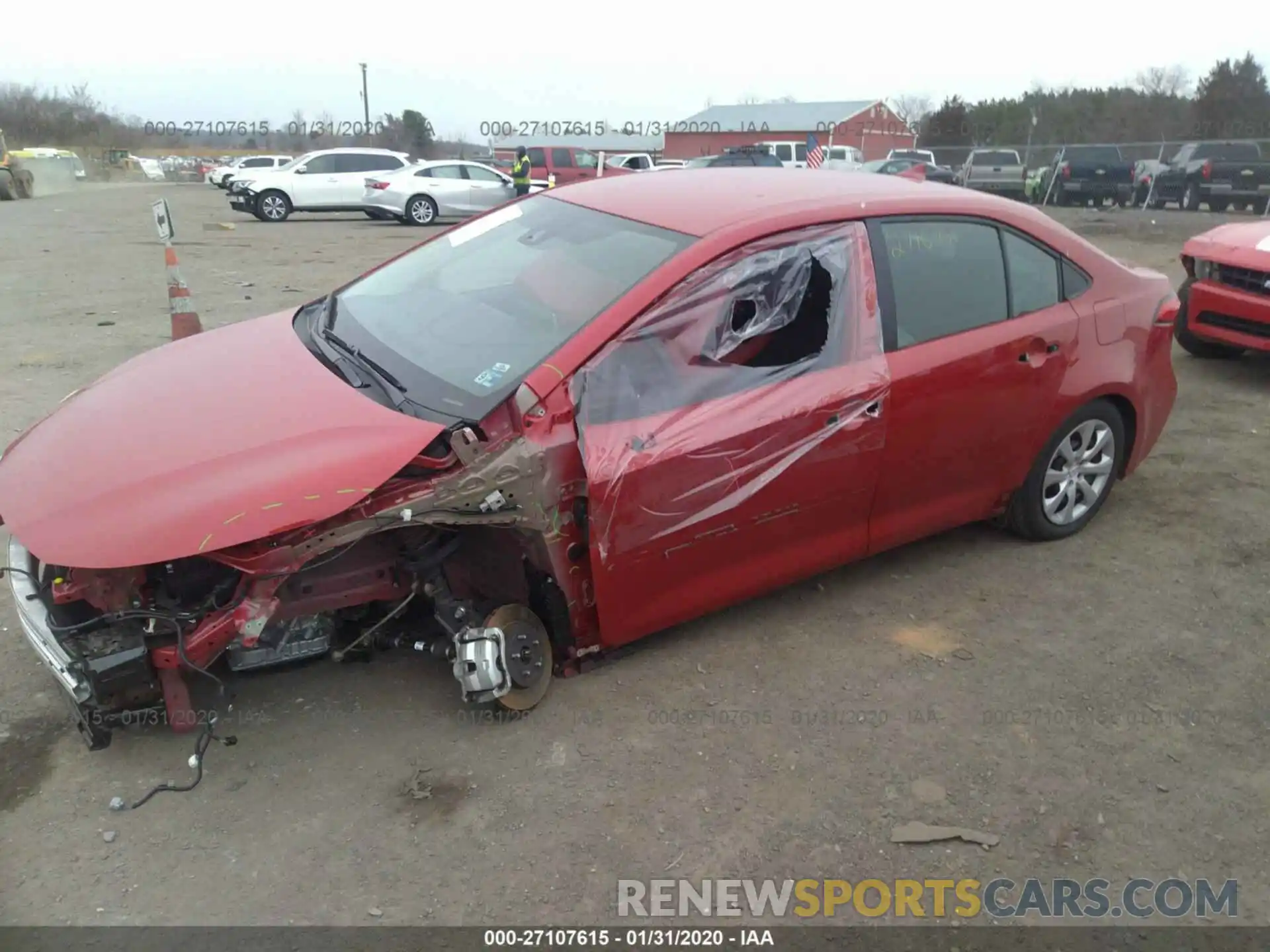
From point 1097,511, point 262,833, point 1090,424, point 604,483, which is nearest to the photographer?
point 262,833

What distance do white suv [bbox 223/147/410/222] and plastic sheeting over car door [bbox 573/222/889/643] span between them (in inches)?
761

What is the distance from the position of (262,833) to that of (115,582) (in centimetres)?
83

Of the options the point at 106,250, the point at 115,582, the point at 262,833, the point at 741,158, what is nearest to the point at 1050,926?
the point at 262,833

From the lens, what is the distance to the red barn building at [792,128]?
174 feet

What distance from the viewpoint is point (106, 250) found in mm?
14547

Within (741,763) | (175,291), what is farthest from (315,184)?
(741,763)

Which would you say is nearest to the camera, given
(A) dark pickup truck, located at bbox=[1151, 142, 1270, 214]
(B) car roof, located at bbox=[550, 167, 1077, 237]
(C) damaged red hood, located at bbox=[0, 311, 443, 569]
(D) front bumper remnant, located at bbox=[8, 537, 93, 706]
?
(C) damaged red hood, located at bbox=[0, 311, 443, 569]

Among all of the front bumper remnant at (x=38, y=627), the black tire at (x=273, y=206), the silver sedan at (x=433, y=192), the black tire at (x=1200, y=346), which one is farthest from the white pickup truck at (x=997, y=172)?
the front bumper remnant at (x=38, y=627)

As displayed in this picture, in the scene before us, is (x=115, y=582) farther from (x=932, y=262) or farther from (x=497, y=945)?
(x=932, y=262)

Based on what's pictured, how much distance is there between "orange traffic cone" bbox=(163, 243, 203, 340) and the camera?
21.0 ft

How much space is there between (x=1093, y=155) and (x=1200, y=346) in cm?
1894

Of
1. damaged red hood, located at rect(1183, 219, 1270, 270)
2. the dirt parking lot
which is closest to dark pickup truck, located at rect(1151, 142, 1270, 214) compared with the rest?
damaged red hood, located at rect(1183, 219, 1270, 270)

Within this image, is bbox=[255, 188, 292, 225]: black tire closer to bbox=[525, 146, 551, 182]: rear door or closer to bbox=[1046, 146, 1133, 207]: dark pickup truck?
bbox=[525, 146, 551, 182]: rear door

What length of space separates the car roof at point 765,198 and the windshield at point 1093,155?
22247mm
